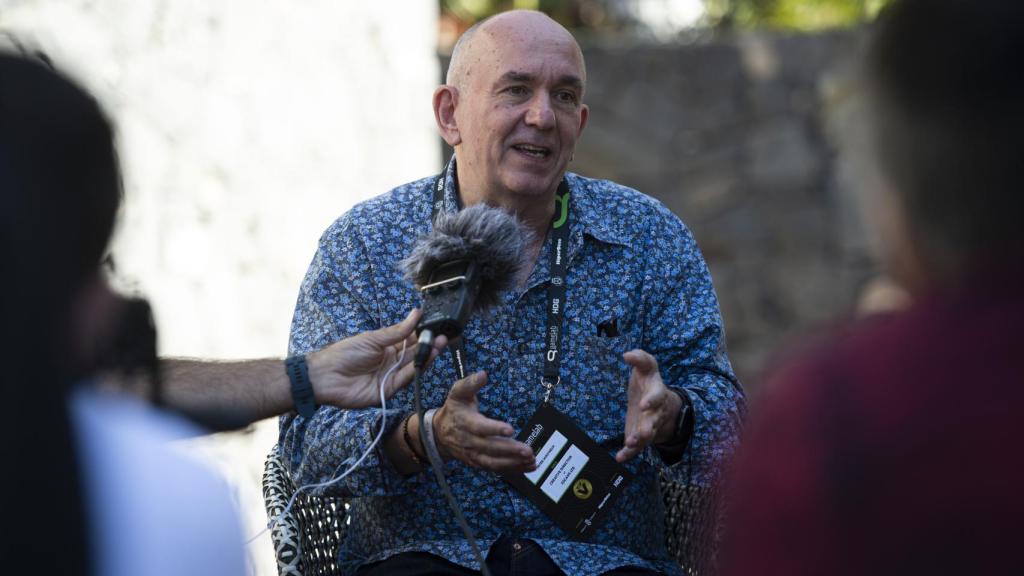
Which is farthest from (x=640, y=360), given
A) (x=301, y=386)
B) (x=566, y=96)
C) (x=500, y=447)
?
(x=566, y=96)

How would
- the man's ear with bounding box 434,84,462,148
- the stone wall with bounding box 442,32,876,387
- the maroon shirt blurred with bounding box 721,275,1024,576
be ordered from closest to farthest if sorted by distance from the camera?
the maroon shirt blurred with bounding box 721,275,1024,576 → the man's ear with bounding box 434,84,462,148 → the stone wall with bounding box 442,32,876,387

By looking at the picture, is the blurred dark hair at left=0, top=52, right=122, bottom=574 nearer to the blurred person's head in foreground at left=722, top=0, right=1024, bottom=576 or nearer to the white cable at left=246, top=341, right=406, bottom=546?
the blurred person's head in foreground at left=722, top=0, right=1024, bottom=576

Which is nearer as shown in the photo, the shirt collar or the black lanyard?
the black lanyard

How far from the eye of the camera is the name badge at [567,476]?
309cm

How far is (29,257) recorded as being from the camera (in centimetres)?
146

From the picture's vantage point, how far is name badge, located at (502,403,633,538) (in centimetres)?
309

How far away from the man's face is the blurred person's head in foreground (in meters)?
1.99

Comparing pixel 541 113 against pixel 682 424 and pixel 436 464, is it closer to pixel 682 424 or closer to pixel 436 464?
pixel 682 424

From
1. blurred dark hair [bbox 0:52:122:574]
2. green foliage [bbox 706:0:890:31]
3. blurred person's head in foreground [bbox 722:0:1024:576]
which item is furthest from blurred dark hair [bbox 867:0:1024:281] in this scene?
green foliage [bbox 706:0:890:31]

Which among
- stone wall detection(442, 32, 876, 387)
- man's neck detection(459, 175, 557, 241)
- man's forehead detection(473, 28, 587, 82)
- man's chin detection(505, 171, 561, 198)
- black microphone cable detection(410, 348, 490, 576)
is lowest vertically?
black microphone cable detection(410, 348, 490, 576)

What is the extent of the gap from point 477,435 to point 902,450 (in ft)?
4.96

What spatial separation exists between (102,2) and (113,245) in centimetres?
292

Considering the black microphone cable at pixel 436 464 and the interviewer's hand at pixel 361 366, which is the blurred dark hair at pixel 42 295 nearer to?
the black microphone cable at pixel 436 464

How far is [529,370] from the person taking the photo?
128 inches
